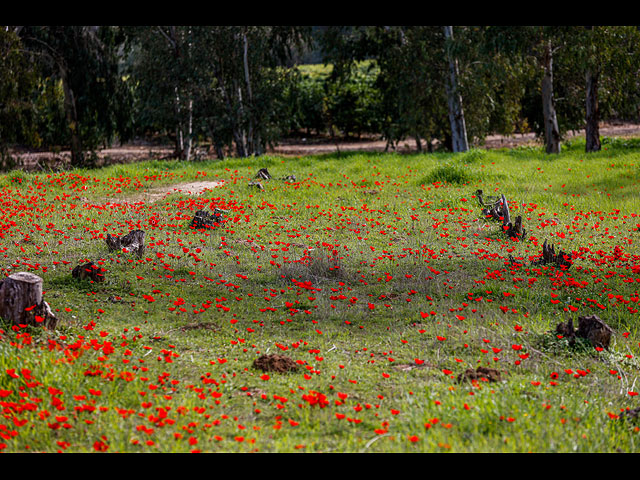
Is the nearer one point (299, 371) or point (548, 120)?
point (299, 371)

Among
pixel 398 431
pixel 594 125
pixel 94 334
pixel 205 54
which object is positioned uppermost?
pixel 205 54

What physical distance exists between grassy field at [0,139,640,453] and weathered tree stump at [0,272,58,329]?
0.42 ft

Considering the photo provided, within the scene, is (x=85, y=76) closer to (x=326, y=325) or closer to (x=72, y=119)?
(x=72, y=119)

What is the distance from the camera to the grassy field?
13.5 feet

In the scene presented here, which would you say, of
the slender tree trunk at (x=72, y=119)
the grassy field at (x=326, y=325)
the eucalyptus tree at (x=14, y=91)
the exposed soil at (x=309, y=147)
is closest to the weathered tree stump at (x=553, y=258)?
the grassy field at (x=326, y=325)

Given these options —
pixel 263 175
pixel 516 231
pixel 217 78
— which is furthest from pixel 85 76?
pixel 516 231

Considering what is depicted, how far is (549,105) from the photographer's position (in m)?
19.6

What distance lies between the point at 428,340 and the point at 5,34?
57.8 feet

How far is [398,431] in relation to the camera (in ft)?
13.6

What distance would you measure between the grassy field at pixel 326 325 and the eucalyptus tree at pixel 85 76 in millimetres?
8239

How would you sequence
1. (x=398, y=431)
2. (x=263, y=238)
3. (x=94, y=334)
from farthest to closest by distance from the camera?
(x=263, y=238) → (x=94, y=334) → (x=398, y=431)

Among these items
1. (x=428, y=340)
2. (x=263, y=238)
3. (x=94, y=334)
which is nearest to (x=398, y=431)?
(x=428, y=340)

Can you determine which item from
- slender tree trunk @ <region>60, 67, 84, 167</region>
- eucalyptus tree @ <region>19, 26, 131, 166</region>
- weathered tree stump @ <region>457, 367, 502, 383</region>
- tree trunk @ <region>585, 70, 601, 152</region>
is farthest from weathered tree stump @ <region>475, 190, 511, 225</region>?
slender tree trunk @ <region>60, 67, 84, 167</region>
